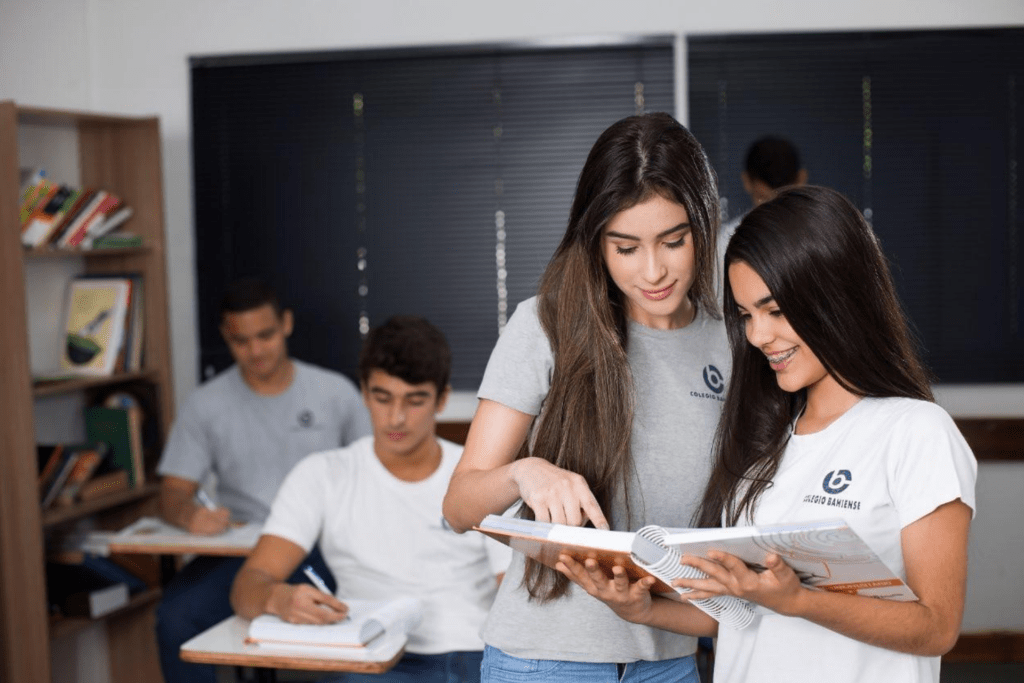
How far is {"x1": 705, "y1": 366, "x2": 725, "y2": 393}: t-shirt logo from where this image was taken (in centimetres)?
157

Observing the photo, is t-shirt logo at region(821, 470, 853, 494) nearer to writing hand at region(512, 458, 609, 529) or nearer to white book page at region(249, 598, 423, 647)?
writing hand at region(512, 458, 609, 529)

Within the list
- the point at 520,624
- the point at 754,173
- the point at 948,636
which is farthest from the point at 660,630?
the point at 754,173

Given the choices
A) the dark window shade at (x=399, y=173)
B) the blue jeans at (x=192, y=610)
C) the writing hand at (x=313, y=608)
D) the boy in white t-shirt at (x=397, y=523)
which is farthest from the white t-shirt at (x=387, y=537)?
the dark window shade at (x=399, y=173)

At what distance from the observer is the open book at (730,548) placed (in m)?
1.10

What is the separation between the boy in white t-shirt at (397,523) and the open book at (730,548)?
125 cm

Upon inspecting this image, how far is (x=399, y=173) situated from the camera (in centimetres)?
432

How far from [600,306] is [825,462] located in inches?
14.4

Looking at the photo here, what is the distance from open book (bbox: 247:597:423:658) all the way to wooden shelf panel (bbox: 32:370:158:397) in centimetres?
151

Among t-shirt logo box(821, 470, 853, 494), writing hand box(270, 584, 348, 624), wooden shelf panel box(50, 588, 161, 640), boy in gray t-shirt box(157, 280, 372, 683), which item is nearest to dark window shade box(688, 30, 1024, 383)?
boy in gray t-shirt box(157, 280, 372, 683)

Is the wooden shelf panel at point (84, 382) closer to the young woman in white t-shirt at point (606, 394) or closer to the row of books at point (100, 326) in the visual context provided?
the row of books at point (100, 326)

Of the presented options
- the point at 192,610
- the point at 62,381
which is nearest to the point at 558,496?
the point at 192,610

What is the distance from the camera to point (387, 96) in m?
4.30

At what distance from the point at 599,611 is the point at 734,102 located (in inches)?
122

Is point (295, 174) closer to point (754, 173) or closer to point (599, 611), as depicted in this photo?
point (754, 173)
